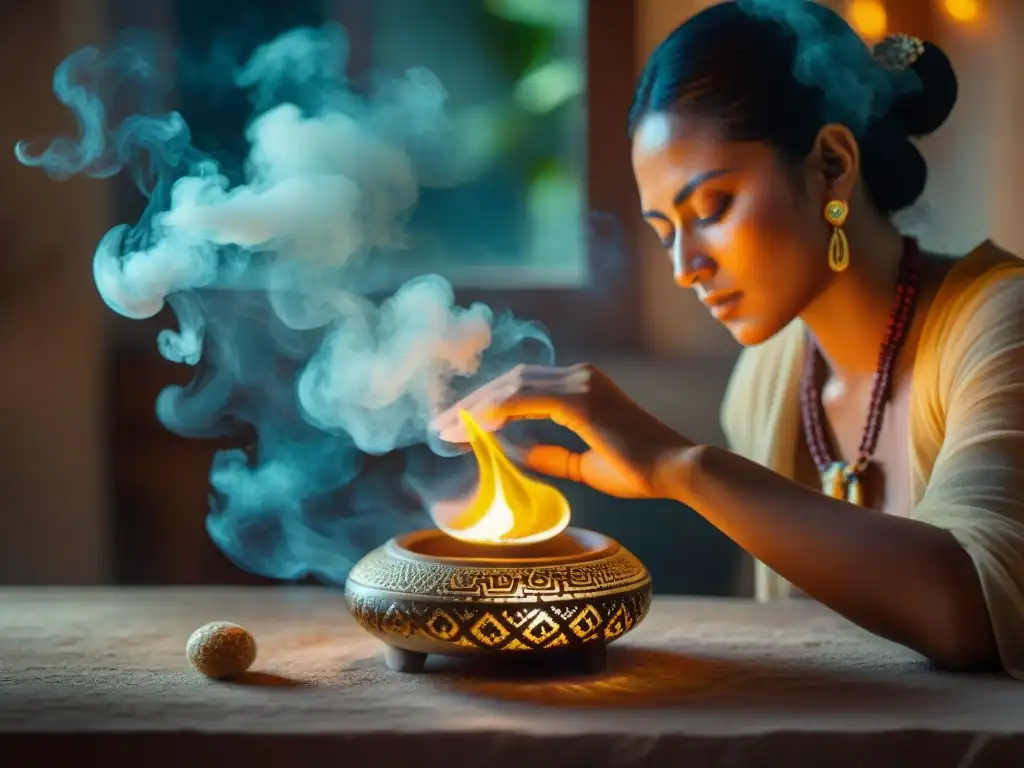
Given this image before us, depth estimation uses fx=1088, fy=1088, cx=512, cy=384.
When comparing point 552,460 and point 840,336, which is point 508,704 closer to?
point 552,460

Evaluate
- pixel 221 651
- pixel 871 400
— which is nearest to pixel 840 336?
pixel 871 400

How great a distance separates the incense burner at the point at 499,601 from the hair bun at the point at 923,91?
663mm

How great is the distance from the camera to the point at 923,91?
4.38ft

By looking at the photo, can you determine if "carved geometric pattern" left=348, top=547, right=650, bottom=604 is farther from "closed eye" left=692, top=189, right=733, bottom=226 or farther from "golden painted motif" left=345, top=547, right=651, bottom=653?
"closed eye" left=692, top=189, right=733, bottom=226

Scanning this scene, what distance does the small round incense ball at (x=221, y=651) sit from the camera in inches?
43.1

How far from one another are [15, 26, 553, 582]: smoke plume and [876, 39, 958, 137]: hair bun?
588mm

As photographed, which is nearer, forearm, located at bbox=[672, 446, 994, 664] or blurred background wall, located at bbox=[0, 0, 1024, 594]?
forearm, located at bbox=[672, 446, 994, 664]

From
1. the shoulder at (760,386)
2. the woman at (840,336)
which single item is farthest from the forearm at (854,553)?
the shoulder at (760,386)

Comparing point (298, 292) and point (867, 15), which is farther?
point (867, 15)

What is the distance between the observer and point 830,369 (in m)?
1.51

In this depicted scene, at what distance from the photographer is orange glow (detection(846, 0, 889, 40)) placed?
182cm

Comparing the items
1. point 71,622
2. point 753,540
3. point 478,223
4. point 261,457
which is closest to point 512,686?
point 753,540

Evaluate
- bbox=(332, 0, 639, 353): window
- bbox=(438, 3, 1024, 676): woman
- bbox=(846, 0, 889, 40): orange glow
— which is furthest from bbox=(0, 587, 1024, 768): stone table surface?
bbox=(846, 0, 889, 40): orange glow

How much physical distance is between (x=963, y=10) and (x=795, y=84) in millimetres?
732
